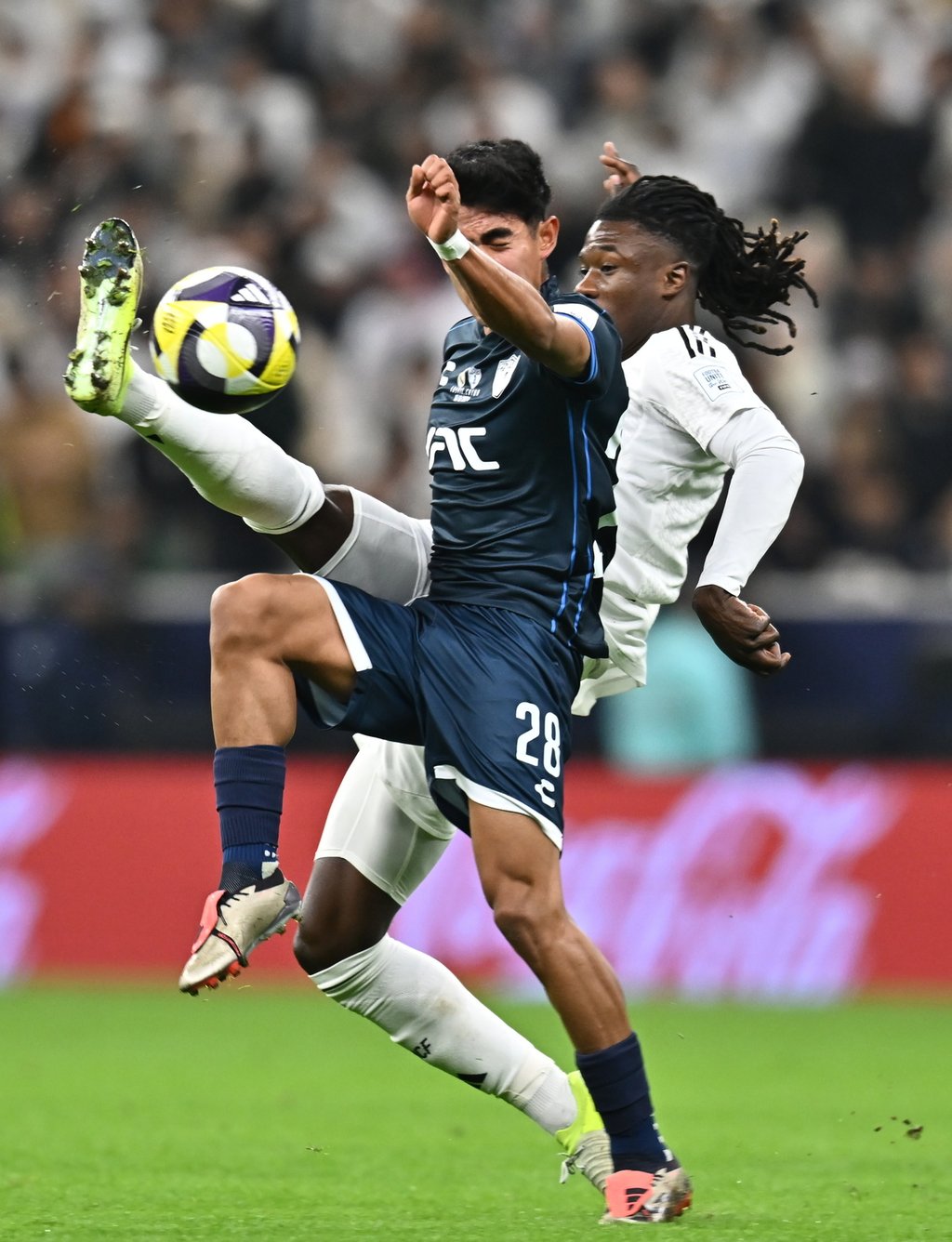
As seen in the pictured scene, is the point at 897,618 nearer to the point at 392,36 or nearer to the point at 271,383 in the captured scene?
the point at 392,36

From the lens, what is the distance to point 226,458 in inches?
189

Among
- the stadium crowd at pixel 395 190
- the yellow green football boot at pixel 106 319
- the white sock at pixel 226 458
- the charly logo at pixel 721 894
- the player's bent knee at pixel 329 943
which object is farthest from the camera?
the stadium crowd at pixel 395 190

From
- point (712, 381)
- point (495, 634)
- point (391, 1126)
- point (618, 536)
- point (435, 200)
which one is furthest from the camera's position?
point (391, 1126)

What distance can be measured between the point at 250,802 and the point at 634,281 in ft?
5.46

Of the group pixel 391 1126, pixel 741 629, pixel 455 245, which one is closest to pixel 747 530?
pixel 741 629

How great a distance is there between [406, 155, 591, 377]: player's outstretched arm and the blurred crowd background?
208 inches

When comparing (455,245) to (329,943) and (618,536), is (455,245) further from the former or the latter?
(329,943)

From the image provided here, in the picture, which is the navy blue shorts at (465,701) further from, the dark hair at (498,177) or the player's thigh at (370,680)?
the dark hair at (498,177)

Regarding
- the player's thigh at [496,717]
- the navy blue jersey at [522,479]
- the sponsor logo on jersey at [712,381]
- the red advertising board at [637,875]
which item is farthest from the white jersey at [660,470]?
the red advertising board at [637,875]

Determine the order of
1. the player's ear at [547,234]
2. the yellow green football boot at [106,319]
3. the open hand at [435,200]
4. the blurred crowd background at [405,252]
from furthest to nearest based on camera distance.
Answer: the blurred crowd background at [405,252], the player's ear at [547,234], the yellow green football boot at [106,319], the open hand at [435,200]

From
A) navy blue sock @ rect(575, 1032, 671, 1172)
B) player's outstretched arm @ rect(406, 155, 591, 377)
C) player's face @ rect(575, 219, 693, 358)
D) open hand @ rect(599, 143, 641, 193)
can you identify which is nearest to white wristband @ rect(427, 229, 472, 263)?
player's outstretched arm @ rect(406, 155, 591, 377)

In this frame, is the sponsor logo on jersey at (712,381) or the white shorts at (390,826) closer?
the sponsor logo on jersey at (712,381)

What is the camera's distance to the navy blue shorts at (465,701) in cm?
457

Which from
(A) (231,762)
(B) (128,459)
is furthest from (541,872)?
(B) (128,459)
